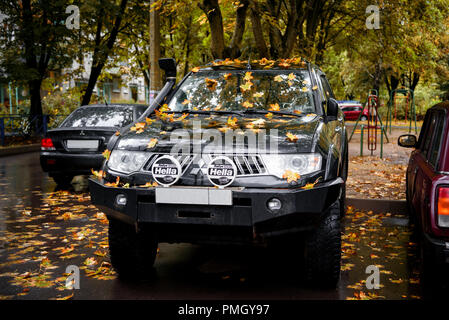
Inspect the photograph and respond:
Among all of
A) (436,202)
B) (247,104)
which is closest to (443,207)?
(436,202)

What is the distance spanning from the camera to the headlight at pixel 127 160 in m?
3.85

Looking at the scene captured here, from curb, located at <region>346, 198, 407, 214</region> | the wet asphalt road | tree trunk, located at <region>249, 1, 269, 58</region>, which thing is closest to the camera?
the wet asphalt road

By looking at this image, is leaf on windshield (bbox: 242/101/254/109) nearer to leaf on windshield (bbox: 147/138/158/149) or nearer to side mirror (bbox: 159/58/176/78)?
side mirror (bbox: 159/58/176/78)

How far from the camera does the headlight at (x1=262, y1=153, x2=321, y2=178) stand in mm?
3648

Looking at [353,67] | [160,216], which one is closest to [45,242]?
[160,216]

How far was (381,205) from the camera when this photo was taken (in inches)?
285

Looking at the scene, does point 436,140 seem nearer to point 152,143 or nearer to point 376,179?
point 152,143

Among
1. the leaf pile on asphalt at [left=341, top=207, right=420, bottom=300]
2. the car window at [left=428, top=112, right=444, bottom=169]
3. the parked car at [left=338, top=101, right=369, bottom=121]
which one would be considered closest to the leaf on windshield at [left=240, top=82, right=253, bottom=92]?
the car window at [left=428, top=112, right=444, bottom=169]

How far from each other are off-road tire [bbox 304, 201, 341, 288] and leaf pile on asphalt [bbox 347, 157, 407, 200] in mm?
3914

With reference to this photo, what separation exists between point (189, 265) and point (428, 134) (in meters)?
2.65

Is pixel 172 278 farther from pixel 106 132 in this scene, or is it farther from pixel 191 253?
pixel 106 132

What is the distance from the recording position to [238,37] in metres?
12.2

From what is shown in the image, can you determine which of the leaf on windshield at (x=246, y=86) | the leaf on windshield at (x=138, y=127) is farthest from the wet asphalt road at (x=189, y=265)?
the leaf on windshield at (x=246, y=86)

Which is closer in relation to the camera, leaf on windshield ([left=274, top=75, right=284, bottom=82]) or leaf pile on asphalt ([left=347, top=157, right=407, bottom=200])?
leaf on windshield ([left=274, top=75, right=284, bottom=82])
